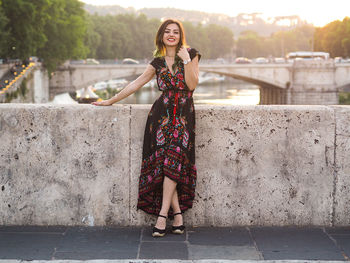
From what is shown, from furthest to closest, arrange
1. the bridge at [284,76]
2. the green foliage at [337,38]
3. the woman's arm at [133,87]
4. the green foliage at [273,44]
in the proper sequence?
1. the green foliage at [273,44]
2. the green foliage at [337,38]
3. the bridge at [284,76]
4. the woman's arm at [133,87]

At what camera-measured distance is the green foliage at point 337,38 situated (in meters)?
61.8

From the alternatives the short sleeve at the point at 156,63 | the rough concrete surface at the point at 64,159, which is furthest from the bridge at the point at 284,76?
the short sleeve at the point at 156,63

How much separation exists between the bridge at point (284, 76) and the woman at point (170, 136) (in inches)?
1725

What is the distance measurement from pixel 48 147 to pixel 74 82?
4474 cm

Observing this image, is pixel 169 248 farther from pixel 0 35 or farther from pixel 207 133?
pixel 0 35

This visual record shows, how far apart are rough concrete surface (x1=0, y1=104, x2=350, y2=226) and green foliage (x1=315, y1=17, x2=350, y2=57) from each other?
59679 mm

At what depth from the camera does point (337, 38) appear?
214 ft

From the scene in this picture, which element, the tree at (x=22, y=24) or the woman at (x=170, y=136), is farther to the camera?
the tree at (x=22, y=24)

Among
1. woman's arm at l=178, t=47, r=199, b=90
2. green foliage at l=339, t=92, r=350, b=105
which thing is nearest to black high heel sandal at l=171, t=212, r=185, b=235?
woman's arm at l=178, t=47, r=199, b=90

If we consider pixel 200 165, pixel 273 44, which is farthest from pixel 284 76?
pixel 273 44

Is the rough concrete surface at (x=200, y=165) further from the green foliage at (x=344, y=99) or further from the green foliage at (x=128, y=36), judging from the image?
the green foliage at (x=128, y=36)

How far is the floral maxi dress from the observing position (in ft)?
12.7

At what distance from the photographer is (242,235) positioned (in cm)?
390

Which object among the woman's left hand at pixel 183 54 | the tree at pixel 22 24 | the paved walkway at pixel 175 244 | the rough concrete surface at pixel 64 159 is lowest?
the paved walkway at pixel 175 244
